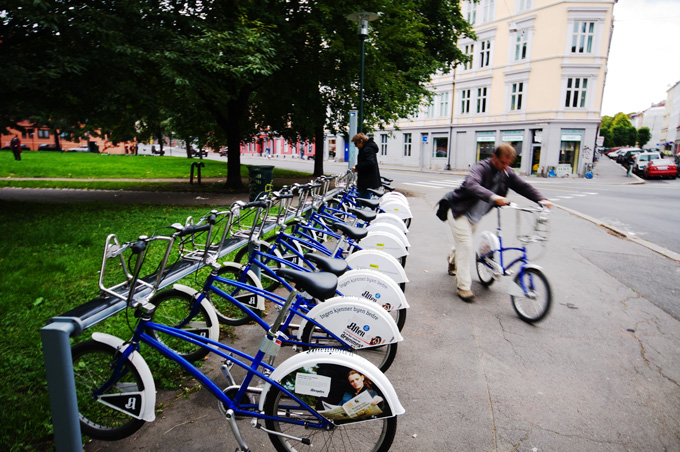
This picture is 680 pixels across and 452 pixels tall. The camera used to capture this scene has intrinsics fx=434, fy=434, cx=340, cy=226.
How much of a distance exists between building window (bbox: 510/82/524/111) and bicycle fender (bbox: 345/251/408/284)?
34473 mm

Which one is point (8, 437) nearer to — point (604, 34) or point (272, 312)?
point (272, 312)

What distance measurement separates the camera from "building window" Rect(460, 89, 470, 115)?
126 ft

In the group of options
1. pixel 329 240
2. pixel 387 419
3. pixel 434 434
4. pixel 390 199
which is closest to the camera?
pixel 387 419

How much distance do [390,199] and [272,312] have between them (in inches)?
162

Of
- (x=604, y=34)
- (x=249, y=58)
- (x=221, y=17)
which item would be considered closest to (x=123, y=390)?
(x=249, y=58)

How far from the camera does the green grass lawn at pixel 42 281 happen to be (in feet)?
9.17

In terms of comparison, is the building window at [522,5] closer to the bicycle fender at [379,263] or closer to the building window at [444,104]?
the building window at [444,104]

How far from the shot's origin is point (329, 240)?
6.33 metres

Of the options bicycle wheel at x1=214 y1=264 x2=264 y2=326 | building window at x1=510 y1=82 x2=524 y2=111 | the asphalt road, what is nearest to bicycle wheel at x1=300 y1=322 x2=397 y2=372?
the asphalt road

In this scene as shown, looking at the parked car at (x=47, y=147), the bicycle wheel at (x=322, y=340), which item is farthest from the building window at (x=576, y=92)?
the parked car at (x=47, y=147)

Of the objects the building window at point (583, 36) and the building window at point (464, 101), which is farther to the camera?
the building window at point (464, 101)

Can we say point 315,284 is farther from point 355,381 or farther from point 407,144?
point 407,144

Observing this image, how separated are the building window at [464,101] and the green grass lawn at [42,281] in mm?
32817

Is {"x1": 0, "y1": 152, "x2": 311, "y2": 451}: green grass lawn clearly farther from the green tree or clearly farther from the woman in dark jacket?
the green tree
